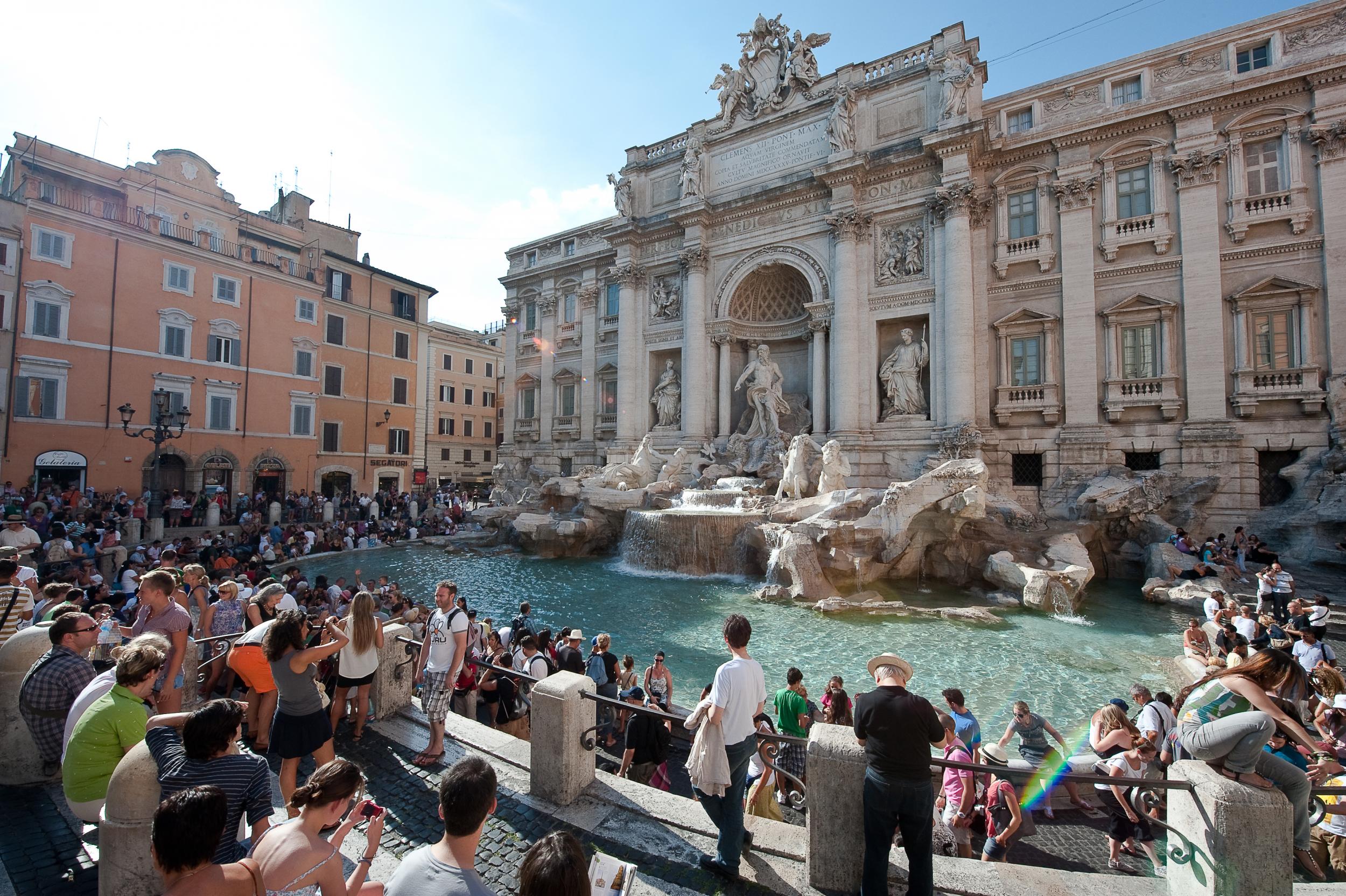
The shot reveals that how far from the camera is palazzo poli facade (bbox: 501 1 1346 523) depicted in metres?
14.4

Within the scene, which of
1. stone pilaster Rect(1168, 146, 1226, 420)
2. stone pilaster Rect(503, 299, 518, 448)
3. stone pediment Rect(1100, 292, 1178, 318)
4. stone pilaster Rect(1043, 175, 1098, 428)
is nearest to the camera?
stone pilaster Rect(1168, 146, 1226, 420)

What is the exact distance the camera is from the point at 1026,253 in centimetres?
1720

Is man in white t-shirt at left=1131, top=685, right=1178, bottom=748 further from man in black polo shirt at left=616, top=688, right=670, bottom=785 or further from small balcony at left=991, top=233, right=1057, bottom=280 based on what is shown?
small balcony at left=991, top=233, right=1057, bottom=280

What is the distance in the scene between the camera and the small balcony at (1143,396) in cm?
1530

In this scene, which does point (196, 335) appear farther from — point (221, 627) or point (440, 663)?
point (440, 663)

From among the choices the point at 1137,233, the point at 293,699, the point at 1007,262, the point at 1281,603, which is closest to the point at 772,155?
the point at 1007,262

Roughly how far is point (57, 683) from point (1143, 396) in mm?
20696

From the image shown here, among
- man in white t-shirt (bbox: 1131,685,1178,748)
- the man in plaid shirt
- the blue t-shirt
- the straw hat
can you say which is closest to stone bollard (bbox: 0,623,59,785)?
the man in plaid shirt

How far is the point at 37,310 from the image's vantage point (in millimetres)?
18828

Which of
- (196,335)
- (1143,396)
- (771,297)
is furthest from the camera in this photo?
(771,297)

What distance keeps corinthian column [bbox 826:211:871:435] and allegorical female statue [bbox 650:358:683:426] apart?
20.9 feet

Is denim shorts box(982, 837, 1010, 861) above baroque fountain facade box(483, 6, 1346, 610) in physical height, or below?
below

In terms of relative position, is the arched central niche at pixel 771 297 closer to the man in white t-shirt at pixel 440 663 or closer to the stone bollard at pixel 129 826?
the man in white t-shirt at pixel 440 663

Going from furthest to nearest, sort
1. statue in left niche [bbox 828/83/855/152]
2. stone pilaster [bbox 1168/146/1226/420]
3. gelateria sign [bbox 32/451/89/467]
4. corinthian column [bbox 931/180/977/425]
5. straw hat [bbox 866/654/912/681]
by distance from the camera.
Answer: statue in left niche [bbox 828/83/855/152]
gelateria sign [bbox 32/451/89/467]
corinthian column [bbox 931/180/977/425]
stone pilaster [bbox 1168/146/1226/420]
straw hat [bbox 866/654/912/681]
